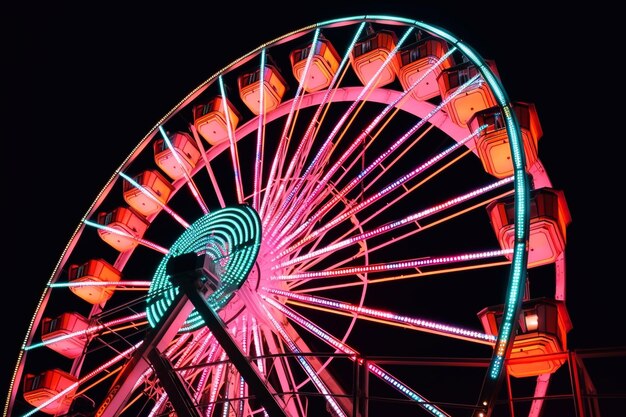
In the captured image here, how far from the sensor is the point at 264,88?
41.7 feet

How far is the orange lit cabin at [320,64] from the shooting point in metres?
12.2

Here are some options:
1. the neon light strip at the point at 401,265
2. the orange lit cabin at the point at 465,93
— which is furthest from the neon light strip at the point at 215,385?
the orange lit cabin at the point at 465,93

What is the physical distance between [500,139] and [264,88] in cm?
451

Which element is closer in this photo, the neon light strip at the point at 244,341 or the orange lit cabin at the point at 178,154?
the neon light strip at the point at 244,341

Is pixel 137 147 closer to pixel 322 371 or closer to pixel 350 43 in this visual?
pixel 350 43

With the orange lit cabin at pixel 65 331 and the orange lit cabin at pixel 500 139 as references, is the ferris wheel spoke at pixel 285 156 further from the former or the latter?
the orange lit cabin at pixel 65 331

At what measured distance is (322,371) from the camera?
9.15 meters

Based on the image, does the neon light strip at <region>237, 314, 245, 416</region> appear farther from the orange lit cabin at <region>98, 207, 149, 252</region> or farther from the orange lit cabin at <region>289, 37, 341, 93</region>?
the orange lit cabin at <region>98, 207, 149, 252</region>

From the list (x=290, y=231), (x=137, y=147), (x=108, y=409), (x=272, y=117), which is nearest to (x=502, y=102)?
(x=290, y=231)

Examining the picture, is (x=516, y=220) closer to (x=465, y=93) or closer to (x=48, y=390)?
(x=465, y=93)

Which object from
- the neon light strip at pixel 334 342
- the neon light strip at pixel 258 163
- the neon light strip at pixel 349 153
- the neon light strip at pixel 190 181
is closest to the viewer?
the neon light strip at pixel 334 342

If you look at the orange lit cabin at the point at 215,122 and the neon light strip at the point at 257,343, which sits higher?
the orange lit cabin at the point at 215,122

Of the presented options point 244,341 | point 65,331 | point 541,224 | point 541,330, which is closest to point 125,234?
point 65,331

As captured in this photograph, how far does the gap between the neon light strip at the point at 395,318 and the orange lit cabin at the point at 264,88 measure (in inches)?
166
